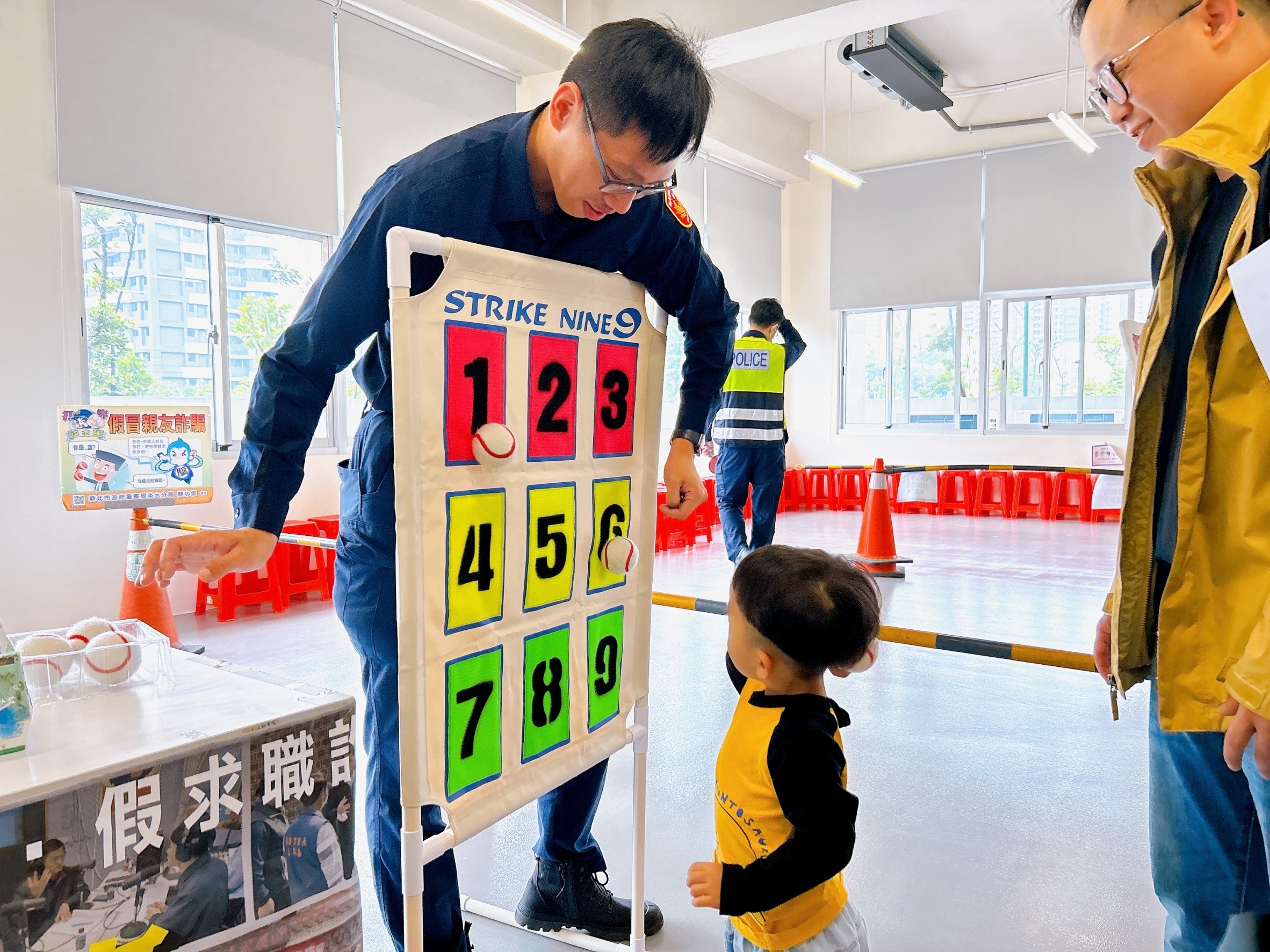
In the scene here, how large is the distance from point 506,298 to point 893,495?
10239 millimetres

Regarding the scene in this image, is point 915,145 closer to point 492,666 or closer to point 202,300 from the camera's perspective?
point 202,300

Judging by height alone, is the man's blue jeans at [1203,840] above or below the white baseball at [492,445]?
below

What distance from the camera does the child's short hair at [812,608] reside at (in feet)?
4.28

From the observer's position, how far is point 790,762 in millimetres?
1246

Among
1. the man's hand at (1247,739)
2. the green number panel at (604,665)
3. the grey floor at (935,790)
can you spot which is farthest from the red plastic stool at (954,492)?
the man's hand at (1247,739)

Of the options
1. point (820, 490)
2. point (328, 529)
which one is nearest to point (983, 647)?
point (328, 529)

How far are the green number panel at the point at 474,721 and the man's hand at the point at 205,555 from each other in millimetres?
331

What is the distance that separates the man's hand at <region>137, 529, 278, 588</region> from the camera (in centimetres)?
123

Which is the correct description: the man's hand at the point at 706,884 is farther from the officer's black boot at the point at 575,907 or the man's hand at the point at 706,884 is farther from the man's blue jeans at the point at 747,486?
the man's blue jeans at the point at 747,486

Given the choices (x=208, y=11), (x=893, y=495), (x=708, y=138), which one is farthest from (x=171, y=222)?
(x=893, y=495)

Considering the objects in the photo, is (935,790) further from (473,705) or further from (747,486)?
(747,486)

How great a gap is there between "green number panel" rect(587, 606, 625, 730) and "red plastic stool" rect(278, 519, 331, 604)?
180 inches

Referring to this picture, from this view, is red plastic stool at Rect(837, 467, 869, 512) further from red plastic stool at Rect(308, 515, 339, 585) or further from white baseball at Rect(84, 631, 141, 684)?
white baseball at Rect(84, 631, 141, 684)

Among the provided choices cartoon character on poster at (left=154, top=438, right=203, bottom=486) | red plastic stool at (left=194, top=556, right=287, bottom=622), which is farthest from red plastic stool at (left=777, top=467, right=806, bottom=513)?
cartoon character on poster at (left=154, top=438, right=203, bottom=486)
